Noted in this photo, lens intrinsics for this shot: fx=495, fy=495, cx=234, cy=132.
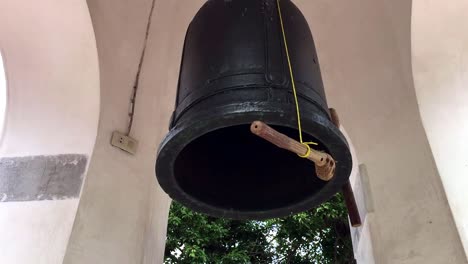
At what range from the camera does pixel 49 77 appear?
210cm

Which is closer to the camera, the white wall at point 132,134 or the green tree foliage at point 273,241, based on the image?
the white wall at point 132,134

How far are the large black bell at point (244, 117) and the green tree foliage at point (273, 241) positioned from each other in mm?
3943

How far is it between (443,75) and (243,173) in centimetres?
109

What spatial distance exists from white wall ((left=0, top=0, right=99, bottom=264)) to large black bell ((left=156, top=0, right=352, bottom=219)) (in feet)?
2.42

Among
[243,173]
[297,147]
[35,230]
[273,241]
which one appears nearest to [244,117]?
[297,147]

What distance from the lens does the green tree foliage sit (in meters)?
5.33

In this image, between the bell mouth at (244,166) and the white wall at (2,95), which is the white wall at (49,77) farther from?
the bell mouth at (244,166)

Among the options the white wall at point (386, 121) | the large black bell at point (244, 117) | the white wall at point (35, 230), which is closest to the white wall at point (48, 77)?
the white wall at point (35, 230)

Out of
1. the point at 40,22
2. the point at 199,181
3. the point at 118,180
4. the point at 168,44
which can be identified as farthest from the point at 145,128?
the point at 199,181

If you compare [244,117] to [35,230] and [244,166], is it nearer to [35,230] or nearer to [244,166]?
[244,166]

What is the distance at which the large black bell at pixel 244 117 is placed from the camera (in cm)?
111

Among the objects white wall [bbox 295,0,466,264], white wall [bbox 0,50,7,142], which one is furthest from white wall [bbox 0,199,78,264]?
white wall [bbox 295,0,466,264]

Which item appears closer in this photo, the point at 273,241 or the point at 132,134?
the point at 132,134

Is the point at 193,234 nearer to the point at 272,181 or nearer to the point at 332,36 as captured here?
the point at 332,36
